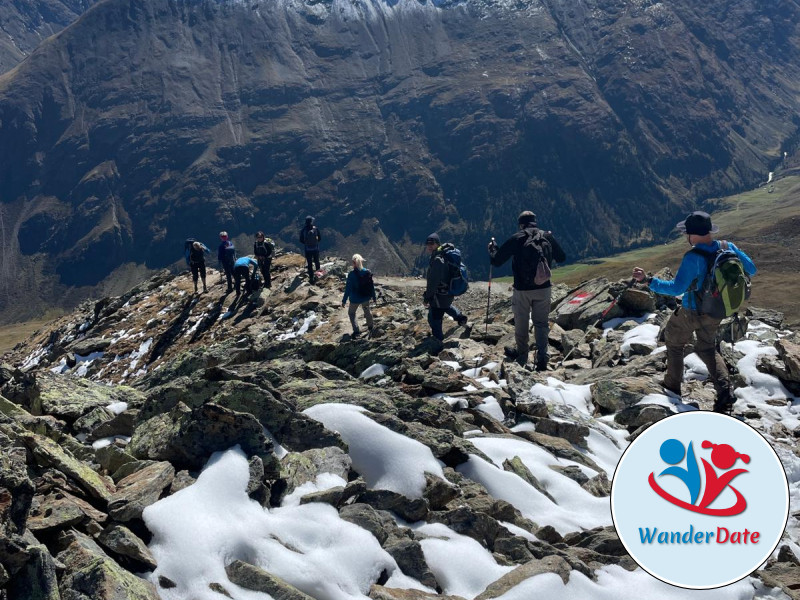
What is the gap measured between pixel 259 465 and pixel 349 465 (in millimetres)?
1467

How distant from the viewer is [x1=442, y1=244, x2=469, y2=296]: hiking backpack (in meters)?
18.8

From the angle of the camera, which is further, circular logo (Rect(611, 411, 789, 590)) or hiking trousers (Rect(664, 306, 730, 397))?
hiking trousers (Rect(664, 306, 730, 397))

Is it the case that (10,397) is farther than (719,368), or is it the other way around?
(719,368)

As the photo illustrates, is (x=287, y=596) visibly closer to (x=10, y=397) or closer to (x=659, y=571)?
→ (x=659, y=571)

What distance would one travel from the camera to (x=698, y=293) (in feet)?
39.8

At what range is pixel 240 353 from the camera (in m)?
18.9

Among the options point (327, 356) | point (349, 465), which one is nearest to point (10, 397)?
point (349, 465)

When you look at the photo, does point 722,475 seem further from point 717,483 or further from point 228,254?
point 228,254

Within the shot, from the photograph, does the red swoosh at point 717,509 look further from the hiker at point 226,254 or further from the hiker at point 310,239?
the hiker at point 226,254

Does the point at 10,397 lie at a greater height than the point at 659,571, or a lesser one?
greater

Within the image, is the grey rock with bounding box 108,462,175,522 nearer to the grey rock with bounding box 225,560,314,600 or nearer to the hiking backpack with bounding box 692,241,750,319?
the grey rock with bounding box 225,560,314,600

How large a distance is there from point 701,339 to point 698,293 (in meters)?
1.02

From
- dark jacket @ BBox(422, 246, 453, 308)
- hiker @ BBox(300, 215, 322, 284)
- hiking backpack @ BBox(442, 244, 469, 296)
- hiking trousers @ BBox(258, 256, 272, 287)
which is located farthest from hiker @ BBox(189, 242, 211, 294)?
hiking backpack @ BBox(442, 244, 469, 296)

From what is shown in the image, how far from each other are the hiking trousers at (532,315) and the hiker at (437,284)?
2.52m
